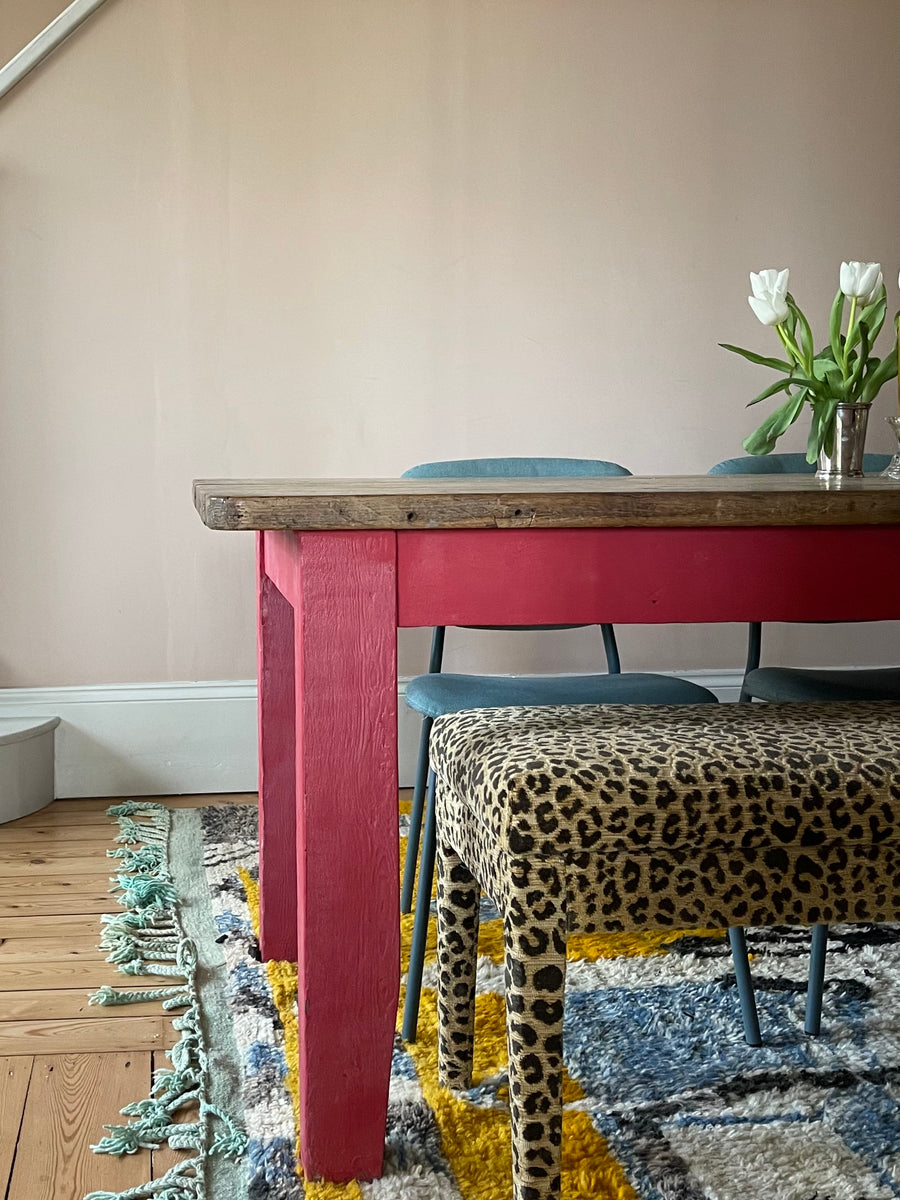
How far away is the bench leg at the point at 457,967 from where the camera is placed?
149 cm

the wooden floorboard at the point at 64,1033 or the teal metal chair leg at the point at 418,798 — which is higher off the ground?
the teal metal chair leg at the point at 418,798

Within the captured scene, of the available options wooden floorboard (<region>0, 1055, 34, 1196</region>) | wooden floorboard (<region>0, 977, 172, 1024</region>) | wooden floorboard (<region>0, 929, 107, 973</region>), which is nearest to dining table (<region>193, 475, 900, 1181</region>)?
wooden floorboard (<region>0, 1055, 34, 1196</region>)

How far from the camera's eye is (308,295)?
3021 millimetres

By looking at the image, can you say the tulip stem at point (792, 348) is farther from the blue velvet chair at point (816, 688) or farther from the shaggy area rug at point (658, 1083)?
the shaggy area rug at point (658, 1083)

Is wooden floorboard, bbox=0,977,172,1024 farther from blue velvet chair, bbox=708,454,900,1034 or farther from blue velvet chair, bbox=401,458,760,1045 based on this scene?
blue velvet chair, bbox=708,454,900,1034

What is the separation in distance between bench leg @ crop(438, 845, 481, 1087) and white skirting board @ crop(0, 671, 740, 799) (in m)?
1.60

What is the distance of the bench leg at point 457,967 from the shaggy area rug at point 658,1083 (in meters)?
0.04

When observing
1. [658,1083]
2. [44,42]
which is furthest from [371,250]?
[658,1083]

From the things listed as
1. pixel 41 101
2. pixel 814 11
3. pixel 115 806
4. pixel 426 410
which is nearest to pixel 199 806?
pixel 115 806

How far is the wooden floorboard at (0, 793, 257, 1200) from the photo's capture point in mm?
1358

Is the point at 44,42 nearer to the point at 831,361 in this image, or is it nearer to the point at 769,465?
the point at 769,465

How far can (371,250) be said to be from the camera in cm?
303

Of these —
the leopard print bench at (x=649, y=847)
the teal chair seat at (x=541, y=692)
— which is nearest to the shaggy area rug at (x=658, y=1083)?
the leopard print bench at (x=649, y=847)

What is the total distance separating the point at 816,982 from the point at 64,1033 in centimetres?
104
